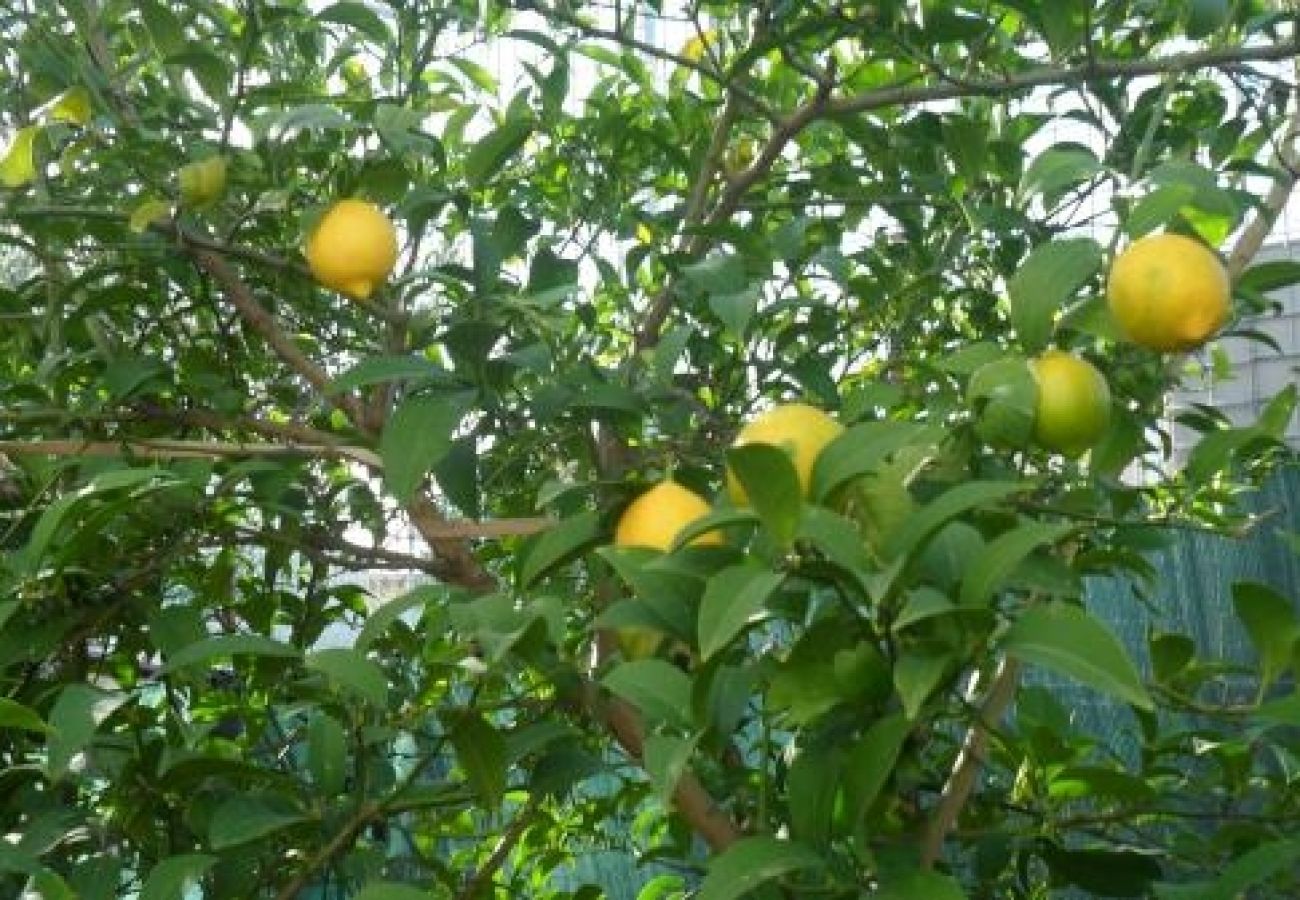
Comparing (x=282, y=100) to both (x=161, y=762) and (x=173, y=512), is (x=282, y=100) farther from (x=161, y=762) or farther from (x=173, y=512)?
(x=161, y=762)

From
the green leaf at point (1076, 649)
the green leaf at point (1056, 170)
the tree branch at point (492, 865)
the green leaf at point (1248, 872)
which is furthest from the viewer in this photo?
the tree branch at point (492, 865)

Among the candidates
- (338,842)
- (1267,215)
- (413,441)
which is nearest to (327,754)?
(338,842)

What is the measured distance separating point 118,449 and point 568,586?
355mm

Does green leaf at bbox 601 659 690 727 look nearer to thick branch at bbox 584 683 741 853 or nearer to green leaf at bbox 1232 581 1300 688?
thick branch at bbox 584 683 741 853

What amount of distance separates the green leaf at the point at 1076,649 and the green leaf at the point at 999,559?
2 cm

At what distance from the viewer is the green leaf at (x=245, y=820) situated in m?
0.74

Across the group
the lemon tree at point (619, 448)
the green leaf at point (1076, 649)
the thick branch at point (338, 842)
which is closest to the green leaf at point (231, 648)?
the lemon tree at point (619, 448)

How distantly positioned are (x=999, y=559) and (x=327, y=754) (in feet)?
1.31

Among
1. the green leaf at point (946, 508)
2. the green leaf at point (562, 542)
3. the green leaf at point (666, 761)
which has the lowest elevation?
the green leaf at point (666, 761)

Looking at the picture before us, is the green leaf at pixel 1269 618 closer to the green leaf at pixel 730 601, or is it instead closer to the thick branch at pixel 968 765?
the thick branch at pixel 968 765

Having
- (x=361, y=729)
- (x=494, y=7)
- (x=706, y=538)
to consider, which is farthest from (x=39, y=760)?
(x=494, y=7)

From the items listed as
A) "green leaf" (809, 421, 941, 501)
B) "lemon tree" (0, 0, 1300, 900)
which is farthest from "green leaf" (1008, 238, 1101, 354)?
"green leaf" (809, 421, 941, 501)

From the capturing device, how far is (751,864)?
58 centimetres

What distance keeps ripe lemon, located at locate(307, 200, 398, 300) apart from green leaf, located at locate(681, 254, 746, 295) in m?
0.17
